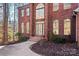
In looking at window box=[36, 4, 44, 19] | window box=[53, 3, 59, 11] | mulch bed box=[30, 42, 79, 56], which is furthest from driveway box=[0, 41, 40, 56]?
window box=[53, 3, 59, 11]

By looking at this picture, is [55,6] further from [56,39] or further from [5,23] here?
[5,23]

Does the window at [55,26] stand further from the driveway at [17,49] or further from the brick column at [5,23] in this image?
the brick column at [5,23]

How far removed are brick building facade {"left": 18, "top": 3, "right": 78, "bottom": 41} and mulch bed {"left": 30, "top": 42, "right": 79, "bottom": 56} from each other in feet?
0.32

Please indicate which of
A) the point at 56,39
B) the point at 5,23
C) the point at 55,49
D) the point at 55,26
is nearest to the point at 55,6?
the point at 55,26

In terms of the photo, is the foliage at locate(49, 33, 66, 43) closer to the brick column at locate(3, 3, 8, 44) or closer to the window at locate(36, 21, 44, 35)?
the window at locate(36, 21, 44, 35)

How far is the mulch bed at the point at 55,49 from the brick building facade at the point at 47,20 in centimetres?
10

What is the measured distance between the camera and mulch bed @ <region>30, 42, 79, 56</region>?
274 centimetres

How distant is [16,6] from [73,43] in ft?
2.85

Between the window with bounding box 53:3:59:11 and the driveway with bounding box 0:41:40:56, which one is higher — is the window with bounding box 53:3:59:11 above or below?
above

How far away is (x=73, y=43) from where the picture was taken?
2742 millimetres

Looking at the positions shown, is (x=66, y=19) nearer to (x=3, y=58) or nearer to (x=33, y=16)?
(x=33, y=16)

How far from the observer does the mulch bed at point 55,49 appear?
8.99ft

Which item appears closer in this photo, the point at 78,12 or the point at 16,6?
the point at 78,12

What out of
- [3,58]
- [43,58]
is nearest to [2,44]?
[3,58]
